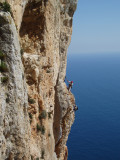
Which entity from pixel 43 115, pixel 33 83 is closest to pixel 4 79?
pixel 33 83

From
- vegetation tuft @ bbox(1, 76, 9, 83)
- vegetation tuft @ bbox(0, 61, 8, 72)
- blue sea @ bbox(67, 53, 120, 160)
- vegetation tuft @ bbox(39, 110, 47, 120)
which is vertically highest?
vegetation tuft @ bbox(0, 61, 8, 72)

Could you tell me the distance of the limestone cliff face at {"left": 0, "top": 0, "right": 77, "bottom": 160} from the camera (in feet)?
25.7

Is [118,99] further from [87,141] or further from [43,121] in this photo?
[43,121]

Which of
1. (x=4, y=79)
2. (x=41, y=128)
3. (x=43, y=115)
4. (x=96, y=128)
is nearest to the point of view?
(x=4, y=79)

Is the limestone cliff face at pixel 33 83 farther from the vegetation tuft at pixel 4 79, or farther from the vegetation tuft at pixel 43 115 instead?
the vegetation tuft at pixel 4 79

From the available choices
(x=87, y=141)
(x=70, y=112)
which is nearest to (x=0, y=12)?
(x=70, y=112)

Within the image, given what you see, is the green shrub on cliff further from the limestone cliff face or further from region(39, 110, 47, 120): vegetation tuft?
region(39, 110, 47, 120): vegetation tuft

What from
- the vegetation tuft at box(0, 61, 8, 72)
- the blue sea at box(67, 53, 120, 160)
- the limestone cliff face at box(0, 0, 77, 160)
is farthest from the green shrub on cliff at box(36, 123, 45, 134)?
the blue sea at box(67, 53, 120, 160)

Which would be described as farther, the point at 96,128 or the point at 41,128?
the point at 96,128

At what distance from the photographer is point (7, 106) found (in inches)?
303

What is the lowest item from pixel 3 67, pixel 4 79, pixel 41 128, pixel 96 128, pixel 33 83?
pixel 96 128

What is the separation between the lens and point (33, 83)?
483 inches

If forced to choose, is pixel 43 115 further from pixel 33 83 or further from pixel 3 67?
pixel 3 67

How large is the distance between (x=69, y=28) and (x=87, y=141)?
35583mm
